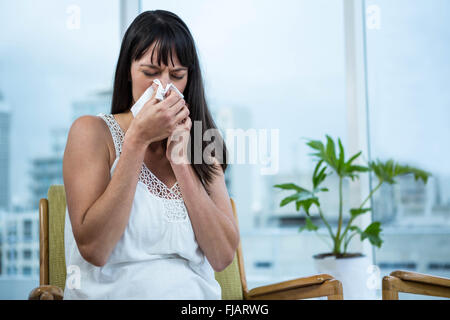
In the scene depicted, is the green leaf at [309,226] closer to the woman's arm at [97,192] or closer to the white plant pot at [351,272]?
the white plant pot at [351,272]

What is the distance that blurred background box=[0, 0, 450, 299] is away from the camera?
7.23 feet

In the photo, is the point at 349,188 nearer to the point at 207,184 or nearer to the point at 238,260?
the point at 238,260

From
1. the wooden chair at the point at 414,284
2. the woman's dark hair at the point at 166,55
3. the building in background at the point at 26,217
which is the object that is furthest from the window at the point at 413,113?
the building in background at the point at 26,217

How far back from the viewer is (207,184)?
106 centimetres

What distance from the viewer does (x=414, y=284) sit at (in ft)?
3.64

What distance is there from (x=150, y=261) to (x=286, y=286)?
1.42 ft

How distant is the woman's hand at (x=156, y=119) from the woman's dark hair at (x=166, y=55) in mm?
123

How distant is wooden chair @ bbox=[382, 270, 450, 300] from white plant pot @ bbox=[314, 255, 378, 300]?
2.36 feet

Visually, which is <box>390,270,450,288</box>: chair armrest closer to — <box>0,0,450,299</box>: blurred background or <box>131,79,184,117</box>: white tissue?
<box>131,79,184,117</box>: white tissue

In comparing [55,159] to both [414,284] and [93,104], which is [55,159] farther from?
[414,284]

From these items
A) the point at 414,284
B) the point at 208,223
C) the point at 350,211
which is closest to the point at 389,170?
the point at 350,211

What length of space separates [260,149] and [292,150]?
0.20 m

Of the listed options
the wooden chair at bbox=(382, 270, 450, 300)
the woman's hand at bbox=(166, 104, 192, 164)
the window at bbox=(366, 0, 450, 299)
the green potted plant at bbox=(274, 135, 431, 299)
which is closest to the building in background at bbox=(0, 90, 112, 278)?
the green potted plant at bbox=(274, 135, 431, 299)
